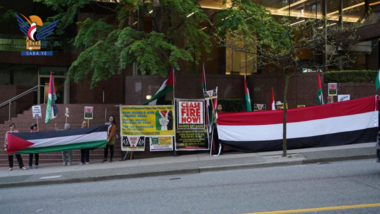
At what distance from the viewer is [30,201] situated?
8.49 m

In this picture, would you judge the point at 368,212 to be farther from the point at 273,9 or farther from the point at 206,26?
the point at 273,9

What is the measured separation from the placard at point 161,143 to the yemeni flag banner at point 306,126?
216 centimetres

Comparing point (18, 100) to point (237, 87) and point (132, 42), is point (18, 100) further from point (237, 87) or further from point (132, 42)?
point (237, 87)

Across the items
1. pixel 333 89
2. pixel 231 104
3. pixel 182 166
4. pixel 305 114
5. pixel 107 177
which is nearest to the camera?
pixel 107 177

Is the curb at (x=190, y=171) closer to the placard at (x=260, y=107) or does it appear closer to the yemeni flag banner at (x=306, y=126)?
the yemeni flag banner at (x=306, y=126)

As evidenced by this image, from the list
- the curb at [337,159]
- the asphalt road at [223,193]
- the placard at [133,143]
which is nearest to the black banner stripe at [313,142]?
the curb at [337,159]

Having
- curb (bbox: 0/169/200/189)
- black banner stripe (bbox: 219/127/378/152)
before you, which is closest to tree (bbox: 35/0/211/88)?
black banner stripe (bbox: 219/127/378/152)

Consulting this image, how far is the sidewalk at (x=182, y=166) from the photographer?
36.2ft

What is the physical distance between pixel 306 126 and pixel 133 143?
6834 millimetres

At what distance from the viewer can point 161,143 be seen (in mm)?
14586

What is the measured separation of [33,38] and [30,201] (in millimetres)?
16325

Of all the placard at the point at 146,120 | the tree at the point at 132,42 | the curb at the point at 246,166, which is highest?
the tree at the point at 132,42

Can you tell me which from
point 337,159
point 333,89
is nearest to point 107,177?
point 337,159

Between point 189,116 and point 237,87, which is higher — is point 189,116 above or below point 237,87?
below
